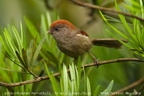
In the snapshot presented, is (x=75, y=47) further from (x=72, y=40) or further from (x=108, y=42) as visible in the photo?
(x=108, y=42)

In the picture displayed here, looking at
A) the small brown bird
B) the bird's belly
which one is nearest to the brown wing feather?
the small brown bird

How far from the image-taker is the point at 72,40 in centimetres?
296

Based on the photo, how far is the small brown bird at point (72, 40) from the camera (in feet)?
8.83

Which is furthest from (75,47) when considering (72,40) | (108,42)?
(108,42)

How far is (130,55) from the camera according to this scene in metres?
2.50

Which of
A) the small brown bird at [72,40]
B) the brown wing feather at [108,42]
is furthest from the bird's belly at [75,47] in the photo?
the brown wing feather at [108,42]

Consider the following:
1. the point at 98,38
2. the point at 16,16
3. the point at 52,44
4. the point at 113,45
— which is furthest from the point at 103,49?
the point at 16,16

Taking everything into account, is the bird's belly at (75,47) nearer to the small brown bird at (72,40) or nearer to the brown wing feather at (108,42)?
the small brown bird at (72,40)

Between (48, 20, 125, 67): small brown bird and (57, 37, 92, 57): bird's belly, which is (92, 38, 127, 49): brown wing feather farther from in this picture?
(57, 37, 92, 57): bird's belly

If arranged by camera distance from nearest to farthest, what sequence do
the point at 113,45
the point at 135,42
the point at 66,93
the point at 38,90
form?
the point at 66,93
the point at 135,42
the point at 38,90
the point at 113,45

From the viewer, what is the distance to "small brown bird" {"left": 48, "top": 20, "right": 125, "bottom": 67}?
2.69 m

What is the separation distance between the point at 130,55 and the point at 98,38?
1.68 feet

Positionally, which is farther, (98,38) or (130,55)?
(98,38)

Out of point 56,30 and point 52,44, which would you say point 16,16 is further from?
point 52,44
